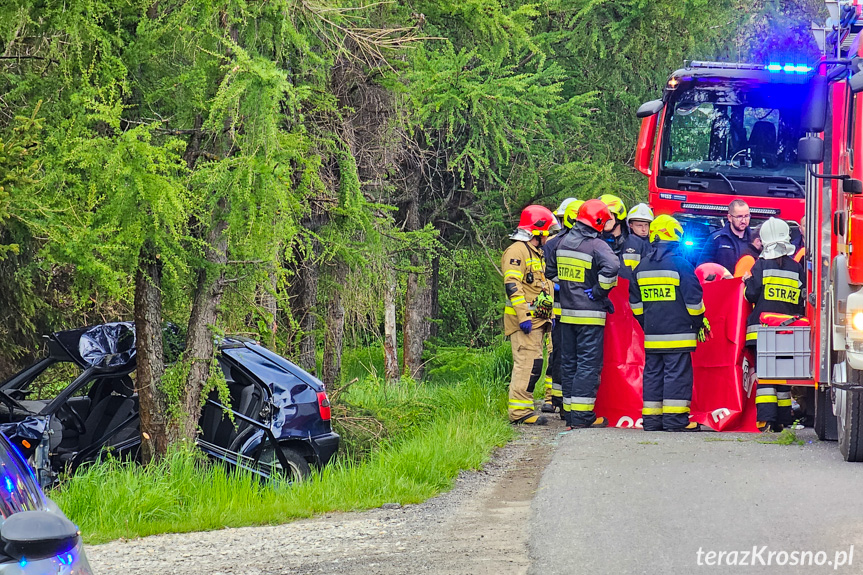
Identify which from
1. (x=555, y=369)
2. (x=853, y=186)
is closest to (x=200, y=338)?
(x=555, y=369)

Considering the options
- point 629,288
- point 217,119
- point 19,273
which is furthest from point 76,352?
point 629,288

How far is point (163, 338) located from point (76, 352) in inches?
36.5

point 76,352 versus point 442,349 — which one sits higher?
point 76,352

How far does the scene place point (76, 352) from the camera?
9.87 metres

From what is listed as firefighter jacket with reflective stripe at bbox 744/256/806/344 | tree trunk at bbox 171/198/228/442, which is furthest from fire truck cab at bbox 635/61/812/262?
tree trunk at bbox 171/198/228/442

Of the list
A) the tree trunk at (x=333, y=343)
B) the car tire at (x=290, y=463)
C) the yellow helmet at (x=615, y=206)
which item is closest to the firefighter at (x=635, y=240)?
the yellow helmet at (x=615, y=206)

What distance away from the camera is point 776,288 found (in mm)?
9945

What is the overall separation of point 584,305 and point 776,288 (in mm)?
1676

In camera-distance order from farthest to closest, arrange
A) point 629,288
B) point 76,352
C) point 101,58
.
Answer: point 629,288, point 76,352, point 101,58

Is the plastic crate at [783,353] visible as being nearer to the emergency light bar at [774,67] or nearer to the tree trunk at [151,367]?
the emergency light bar at [774,67]

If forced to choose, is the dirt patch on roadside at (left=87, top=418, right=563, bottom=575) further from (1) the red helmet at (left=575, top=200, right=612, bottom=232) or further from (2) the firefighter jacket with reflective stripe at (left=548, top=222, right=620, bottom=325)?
(1) the red helmet at (left=575, top=200, right=612, bottom=232)

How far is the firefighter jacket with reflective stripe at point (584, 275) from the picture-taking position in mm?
10539

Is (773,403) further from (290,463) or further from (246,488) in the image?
(246,488)

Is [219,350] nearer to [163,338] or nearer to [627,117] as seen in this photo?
[163,338]
